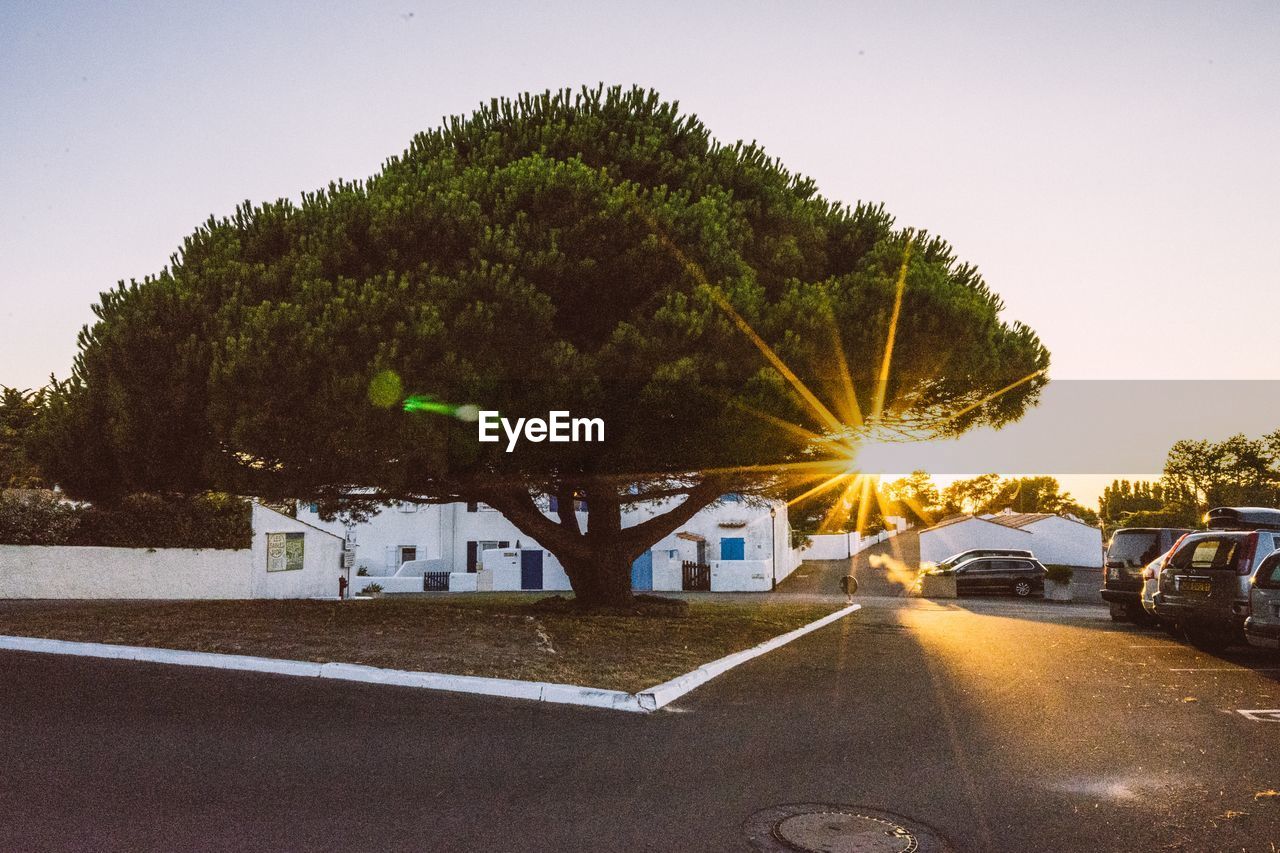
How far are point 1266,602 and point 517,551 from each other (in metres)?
31.1

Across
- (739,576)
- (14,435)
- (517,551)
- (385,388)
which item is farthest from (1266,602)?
(14,435)

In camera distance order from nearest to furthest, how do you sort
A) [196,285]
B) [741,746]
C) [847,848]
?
[847,848] < [741,746] < [196,285]

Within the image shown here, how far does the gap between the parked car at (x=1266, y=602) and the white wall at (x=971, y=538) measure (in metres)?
43.7

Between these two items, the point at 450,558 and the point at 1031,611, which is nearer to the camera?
the point at 1031,611

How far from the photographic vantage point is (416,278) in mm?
14461

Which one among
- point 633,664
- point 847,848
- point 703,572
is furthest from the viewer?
point 703,572

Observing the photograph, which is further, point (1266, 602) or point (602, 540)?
point (602, 540)

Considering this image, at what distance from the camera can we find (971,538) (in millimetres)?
54125

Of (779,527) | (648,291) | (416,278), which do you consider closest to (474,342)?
(416,278)

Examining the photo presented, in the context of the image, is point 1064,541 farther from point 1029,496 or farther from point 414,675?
point 1029,496

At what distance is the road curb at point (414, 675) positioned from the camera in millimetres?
8500

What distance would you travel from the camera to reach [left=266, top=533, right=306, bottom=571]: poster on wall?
2656cm

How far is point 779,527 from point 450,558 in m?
15.5

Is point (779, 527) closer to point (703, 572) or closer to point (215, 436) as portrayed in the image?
point (703, 572)
